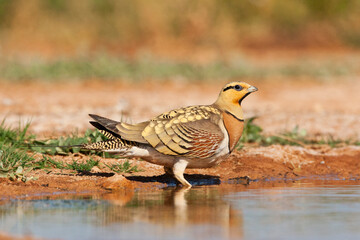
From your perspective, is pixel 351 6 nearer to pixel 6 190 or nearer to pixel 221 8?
pixel 221 8

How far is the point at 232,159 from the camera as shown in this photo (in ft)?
28.7

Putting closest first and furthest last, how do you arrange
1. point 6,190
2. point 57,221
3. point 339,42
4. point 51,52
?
point 57,221
point 6,190
point 51,52
point 339,42

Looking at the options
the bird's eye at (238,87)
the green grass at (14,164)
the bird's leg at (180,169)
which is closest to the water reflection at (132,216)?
the bird's leg at (180,169)

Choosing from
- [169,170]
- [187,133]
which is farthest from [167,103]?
[187,133]

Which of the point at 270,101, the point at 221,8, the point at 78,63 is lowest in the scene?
the point at 270,101

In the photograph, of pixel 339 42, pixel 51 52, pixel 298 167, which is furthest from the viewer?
pixel 339 42

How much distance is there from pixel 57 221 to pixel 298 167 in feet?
12.7

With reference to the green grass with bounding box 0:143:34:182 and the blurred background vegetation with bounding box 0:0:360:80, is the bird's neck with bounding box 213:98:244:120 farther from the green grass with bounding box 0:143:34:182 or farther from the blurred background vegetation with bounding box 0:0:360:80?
the blurred background vegetation with bounding box 0:0:360:80

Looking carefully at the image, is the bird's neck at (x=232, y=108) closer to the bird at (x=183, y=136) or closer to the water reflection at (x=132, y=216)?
the bird at (x=183, y=136)

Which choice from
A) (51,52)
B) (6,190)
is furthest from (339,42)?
(6,190)

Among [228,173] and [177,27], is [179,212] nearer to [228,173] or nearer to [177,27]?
[228,173]

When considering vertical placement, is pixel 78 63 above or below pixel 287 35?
below

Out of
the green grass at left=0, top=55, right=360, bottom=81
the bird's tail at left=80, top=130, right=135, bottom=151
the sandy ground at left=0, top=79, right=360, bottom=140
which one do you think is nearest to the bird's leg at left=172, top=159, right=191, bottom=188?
the bird's tail at left=80, top=130, right=135, bottom=151

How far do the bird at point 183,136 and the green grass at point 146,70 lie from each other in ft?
Answer: 34.4
